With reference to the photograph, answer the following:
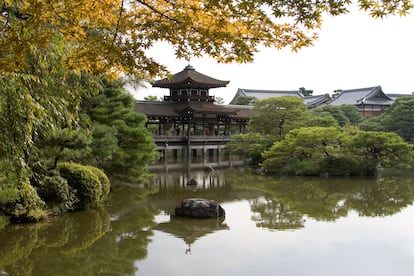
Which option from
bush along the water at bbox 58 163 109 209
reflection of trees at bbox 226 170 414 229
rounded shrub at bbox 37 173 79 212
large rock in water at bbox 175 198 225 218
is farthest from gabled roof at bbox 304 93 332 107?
rounded shrub at bbox 37 173 79 212

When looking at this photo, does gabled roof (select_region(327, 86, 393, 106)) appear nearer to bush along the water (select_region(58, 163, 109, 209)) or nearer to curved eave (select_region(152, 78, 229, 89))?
curved eave (select_region(152, 78, 229, 89))

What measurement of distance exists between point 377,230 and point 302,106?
15.0 meters

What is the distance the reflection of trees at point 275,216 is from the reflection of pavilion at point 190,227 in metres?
0.99

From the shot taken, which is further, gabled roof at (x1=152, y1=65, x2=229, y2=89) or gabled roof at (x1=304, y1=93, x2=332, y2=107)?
gabled roof at (x1=304, y1=93, x2=332, y2=107)

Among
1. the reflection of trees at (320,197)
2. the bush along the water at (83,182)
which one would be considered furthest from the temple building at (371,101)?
the bush along the water at (83,182)

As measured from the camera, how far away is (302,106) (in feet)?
→ 76.4

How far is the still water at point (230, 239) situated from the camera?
6.42 metres

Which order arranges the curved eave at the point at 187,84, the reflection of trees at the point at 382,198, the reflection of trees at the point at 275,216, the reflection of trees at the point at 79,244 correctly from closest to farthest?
the reflection of trees at the point at 79,244, the reflection of trees at the point at 275,216, the reflection of trees at the point at 382,198, the curved eave at the point at 187,84

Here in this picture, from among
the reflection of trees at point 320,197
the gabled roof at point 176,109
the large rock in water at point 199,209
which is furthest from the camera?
the gabled roof at point 176,109

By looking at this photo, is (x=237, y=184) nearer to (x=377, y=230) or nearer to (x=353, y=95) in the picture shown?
(x=377, y=230)

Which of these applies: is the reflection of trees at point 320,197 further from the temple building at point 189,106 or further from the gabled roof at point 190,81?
the gabled roof at point 190,81

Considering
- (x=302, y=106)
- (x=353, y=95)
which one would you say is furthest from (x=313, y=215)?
(x=353, y=95)

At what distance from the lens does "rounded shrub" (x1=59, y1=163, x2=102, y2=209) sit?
32.8 feet

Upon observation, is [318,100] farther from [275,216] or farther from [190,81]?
[275,216]
